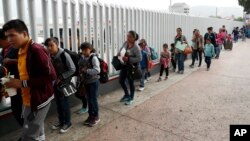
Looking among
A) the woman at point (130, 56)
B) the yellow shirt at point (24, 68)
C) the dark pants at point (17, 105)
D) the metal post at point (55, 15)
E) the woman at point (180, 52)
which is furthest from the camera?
the woman at point (180, 52)

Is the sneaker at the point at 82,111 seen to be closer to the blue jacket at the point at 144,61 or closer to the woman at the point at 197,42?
the blue jacket at the point at 144,61

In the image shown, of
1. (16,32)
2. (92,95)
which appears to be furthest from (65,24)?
(16,32)

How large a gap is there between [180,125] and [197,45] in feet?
20.4

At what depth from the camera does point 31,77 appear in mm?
2869

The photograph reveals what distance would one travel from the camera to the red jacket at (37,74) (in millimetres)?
2818

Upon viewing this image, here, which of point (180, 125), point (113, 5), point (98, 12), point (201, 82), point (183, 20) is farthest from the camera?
point (183, 20)

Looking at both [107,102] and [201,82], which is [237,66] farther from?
[107,102]

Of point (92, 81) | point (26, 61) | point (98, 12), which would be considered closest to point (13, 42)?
point (26, 61)

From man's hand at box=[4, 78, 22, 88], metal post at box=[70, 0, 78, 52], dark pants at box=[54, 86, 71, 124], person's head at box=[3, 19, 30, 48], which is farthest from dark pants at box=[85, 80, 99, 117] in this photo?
person's head at box=[3, 19, 30, 48]

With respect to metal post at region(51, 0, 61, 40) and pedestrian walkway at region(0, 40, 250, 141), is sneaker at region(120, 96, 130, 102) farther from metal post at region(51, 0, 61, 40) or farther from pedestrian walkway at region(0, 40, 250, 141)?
metal post at region(51, 0, 61, 40)

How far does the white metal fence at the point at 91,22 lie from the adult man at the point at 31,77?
164cm

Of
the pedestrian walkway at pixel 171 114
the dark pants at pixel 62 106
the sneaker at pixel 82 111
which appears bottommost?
the pedestrian walkway at pixel 171 114

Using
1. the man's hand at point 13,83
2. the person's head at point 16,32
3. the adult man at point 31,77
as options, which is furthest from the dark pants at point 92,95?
the person's head at point 16,32

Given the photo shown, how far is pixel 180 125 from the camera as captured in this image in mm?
4586
